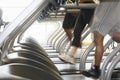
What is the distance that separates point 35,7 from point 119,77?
166cm

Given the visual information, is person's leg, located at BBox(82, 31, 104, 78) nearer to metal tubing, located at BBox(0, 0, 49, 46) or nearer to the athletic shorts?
the athletic shorts

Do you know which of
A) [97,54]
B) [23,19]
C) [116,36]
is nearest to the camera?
[23,19]

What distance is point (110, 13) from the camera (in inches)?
108

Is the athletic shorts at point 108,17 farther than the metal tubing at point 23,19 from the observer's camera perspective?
Yes

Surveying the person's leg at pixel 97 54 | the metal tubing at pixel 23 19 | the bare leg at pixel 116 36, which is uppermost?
the metal tubing at pixel 23 19

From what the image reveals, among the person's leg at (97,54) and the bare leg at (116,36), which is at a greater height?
the bare leg at (116,36)

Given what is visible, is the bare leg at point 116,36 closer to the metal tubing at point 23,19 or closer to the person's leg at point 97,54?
the person's leg at point 97,54

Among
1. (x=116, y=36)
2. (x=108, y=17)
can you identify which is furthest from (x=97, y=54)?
(x=108, y=17)

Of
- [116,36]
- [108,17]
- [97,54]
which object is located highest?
[108,17]

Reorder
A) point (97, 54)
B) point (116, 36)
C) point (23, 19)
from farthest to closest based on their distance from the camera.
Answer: point (97, 54), point (116, 36), point (23, 19)

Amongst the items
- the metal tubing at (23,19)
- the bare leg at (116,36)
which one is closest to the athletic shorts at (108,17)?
the bare leg at (116,36)

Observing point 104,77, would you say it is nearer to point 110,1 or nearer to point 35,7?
point 110,1

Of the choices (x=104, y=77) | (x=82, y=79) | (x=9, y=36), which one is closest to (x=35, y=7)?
(x=9, y=36)

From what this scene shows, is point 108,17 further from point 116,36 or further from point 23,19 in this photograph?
point 23,19
